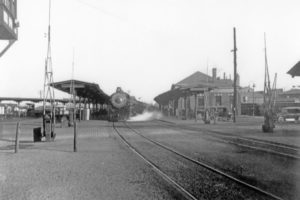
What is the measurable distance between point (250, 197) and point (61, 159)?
19.5 feet

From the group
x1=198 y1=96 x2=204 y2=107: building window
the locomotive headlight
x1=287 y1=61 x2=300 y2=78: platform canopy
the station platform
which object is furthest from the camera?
x1=198 y1=96 x2=204 y2=107: building window

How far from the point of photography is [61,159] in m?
9.70

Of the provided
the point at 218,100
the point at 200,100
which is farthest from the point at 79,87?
the point at 218,100

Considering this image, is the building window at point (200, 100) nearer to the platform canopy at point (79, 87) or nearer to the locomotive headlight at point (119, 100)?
the locomotive headlight at point (119, 100)

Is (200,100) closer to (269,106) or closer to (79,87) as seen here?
(269,106)

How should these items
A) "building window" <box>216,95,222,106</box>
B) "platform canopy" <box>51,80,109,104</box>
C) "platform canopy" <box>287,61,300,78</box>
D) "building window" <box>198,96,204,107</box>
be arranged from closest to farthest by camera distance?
"platform canopy" <box>287,61,300,78</box>, "platform canopy" <box>51,80,109,104</box>, "building window" <box>198,96,204,107</box>, "building window" <box>216,95,222,106</box>

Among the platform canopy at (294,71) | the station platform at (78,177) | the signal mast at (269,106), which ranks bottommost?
the station platform at (78,177)

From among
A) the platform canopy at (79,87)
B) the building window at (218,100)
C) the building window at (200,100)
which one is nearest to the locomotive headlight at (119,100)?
the platform canopy at (79,87)

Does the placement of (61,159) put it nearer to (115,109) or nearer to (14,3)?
(14,3)

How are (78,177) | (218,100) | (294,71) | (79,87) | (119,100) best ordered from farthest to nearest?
(218,100) → (119,100) → (79,87) → (294,71) → (78,177)

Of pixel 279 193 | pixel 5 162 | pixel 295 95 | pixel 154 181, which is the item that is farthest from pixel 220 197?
pixel 295 95

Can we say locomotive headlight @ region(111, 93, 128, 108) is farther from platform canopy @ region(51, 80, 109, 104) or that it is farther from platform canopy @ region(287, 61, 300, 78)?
platform canopy @ region(287, 61, 300, 78)

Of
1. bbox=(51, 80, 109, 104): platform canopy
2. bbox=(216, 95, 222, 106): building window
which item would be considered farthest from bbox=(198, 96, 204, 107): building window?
bbox=(51, 80, 109, 104): platform canopy

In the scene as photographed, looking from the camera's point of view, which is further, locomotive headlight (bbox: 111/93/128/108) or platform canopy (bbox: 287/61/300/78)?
locomotive headlight (bbox: 111/93/128/108)
